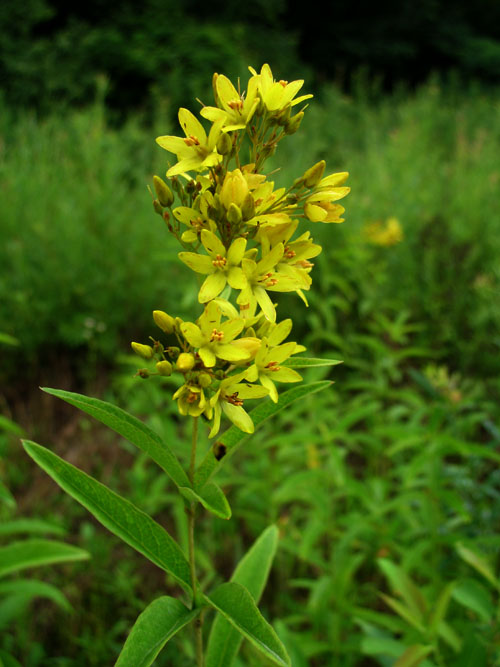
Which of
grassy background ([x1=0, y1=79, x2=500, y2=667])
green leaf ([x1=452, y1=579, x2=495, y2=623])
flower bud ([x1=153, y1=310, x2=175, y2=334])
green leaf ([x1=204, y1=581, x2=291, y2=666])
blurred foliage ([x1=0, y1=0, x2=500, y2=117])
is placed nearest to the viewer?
green leaf ([x1=204, y1=581, x2=291, y2=666])

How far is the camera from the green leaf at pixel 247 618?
26.4 inches

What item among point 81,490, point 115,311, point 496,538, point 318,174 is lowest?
point 115,311

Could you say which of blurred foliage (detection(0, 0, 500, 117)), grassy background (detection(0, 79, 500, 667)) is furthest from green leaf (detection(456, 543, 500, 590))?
blurred foliage (detection(0, 0, 500, 117))

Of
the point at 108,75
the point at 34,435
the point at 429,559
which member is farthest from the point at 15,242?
the point at 108,75

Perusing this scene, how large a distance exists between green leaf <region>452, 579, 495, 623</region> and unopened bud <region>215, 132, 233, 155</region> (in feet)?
3.37

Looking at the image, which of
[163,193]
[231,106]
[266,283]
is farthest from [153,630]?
[231,106]

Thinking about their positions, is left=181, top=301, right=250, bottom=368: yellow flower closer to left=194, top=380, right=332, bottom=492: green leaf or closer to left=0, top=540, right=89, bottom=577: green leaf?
left=194, top=380, right=332, bottom=492: green leaf

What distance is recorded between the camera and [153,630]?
2.42 ft

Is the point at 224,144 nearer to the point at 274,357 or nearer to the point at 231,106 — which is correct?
the point at 231,106

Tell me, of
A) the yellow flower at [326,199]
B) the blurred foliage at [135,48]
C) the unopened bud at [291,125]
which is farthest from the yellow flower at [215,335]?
the blurred foliage at [135,48]

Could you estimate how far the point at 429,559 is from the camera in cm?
188

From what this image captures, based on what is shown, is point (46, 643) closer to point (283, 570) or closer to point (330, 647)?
point (283, 570)

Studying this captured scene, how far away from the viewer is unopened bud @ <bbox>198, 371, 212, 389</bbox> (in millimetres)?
743

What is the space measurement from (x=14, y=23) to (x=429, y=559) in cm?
1050
